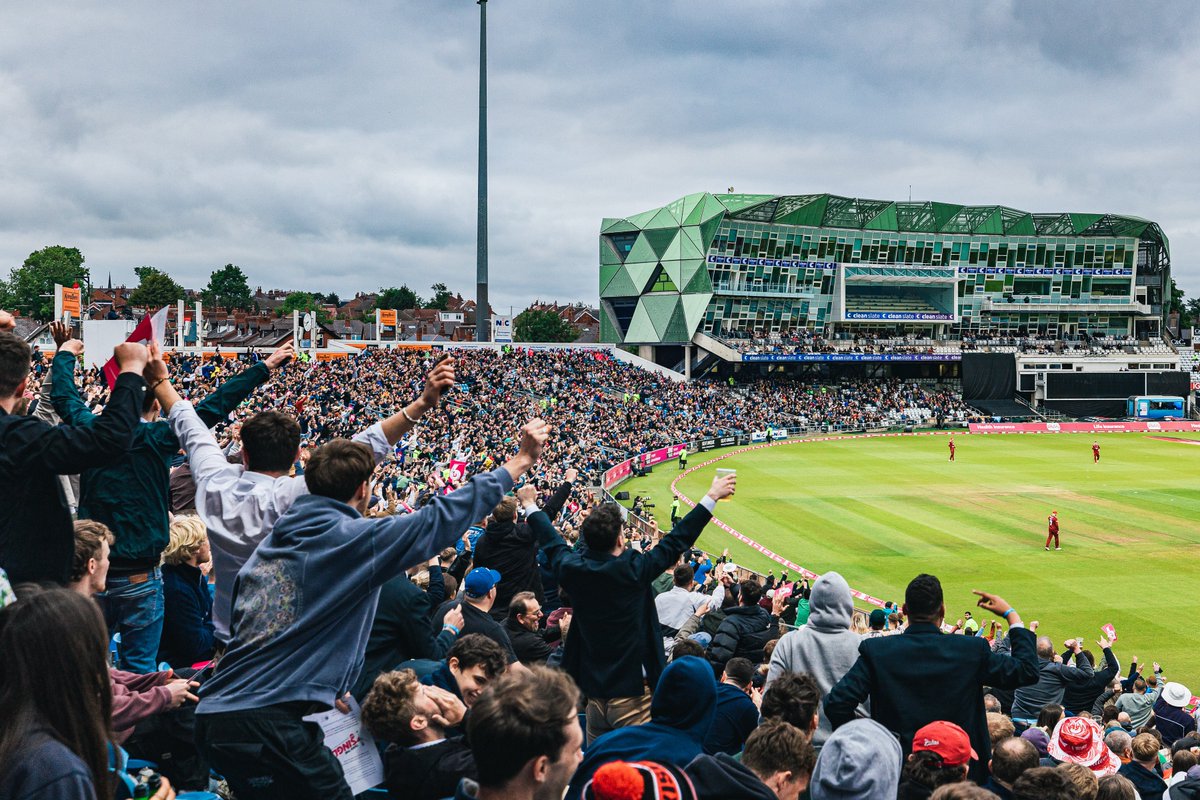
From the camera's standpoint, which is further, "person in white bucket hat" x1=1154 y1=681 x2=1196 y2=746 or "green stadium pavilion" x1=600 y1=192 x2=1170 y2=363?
"green stadium pavilion" x1=600 y1=192 x2=1170 y2=363

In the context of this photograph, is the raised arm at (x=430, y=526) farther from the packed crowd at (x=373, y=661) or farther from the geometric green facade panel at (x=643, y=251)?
the geometric green facade panel at (x=643, y=251)

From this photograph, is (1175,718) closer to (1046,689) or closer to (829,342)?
(1046,689)

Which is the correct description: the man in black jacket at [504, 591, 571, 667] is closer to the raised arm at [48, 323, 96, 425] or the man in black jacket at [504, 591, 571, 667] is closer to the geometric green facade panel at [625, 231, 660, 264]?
the raised arm at [48, 323, 96, 425]

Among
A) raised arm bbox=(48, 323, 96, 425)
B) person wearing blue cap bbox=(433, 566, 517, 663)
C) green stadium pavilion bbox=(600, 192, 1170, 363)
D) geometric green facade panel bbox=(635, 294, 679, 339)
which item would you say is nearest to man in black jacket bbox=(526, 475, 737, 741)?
person wearing blue cap bbox=(433, 566, 517, 663)

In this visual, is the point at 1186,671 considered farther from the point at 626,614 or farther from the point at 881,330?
the point at 881,330

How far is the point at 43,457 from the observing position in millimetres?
4465

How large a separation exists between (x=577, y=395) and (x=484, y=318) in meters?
12.9

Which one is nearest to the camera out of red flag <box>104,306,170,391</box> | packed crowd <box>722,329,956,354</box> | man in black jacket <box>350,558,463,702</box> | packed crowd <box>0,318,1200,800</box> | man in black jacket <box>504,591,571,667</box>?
packed crowd <box>0,318,1200,800</box>

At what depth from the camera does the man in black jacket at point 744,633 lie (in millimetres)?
8531

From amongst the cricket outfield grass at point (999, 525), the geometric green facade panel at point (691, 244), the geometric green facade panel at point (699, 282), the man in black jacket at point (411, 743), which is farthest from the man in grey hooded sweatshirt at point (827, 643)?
the geometric green facade panel at point (691, 244)

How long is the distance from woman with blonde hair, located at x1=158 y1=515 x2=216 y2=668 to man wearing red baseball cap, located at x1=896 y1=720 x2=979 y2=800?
4671 mm

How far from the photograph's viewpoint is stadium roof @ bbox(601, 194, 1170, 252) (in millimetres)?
83438

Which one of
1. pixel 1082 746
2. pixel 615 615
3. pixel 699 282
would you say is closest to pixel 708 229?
pixel 699 282

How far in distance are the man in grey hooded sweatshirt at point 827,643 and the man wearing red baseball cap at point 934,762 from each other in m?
1.50
